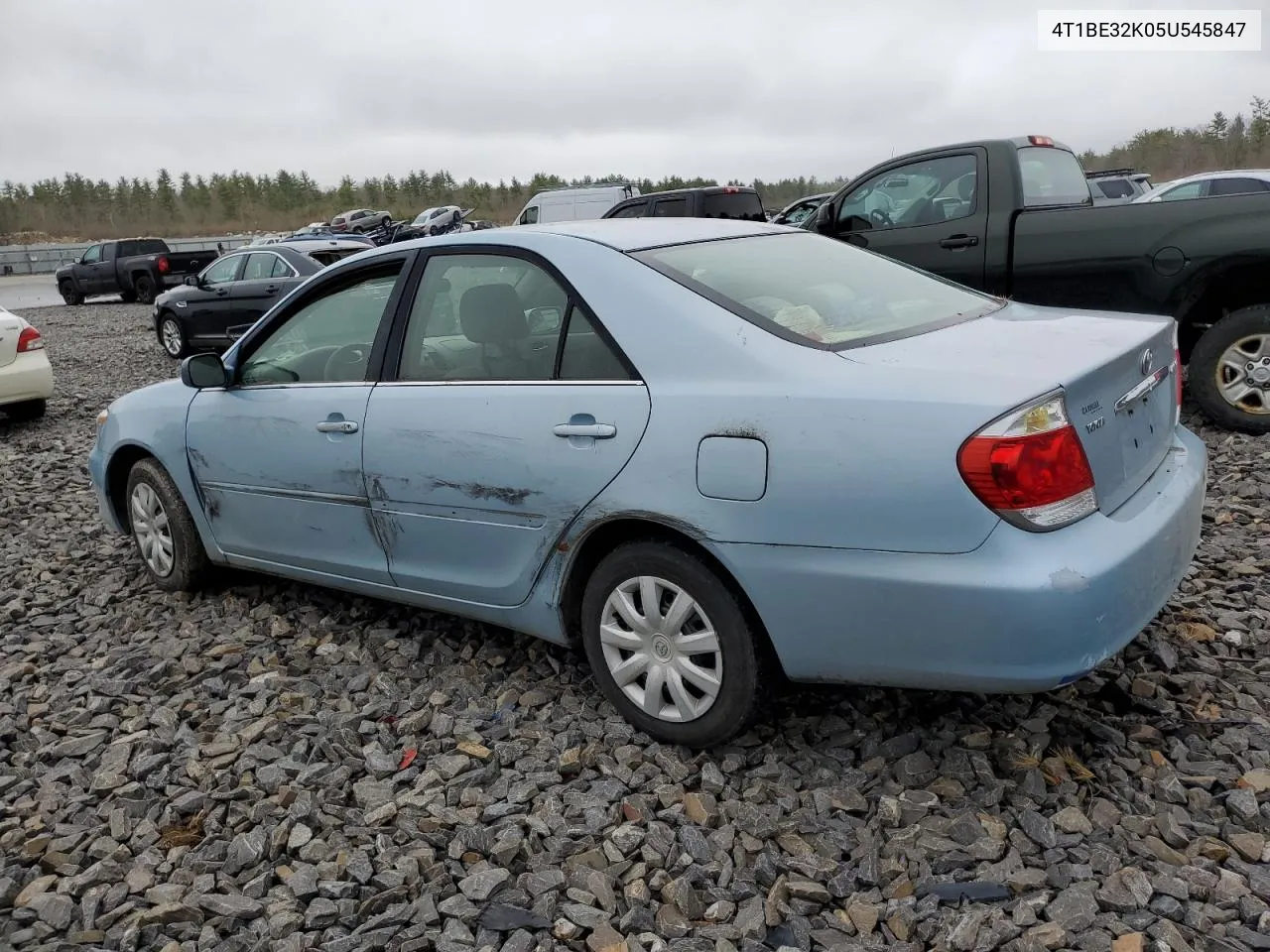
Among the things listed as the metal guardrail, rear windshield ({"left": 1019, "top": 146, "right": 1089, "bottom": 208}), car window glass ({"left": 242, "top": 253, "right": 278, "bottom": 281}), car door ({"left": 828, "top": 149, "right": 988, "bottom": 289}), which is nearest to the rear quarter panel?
car door ({"left": 828, "top": 149, "right": 988, "bottom": 289})

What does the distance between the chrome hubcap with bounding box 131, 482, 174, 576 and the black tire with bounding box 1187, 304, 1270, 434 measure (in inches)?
217

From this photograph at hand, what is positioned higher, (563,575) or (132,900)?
(563,575)

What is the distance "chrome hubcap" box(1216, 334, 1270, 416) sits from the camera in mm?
5766

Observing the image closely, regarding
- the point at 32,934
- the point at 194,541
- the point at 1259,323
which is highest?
the point at 1259,323

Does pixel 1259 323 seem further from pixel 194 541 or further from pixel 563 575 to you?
pixel 194 541

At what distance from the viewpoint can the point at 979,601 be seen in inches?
95.3

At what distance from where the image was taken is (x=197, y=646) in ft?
13.9

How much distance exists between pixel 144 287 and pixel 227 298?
12.9 metres

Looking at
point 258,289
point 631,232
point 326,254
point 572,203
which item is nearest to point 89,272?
point 572,203

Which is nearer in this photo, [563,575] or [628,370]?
[628,370]

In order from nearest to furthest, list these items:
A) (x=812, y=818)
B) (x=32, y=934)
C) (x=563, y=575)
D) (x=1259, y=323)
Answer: (x=32, y=934) → (x=812, y=818) → (x=563, y=575) → (x=1259, y=323)

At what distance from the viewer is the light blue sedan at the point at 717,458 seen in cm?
246

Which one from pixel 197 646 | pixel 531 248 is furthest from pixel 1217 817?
pixel 197 646

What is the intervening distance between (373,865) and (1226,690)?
2.58m
